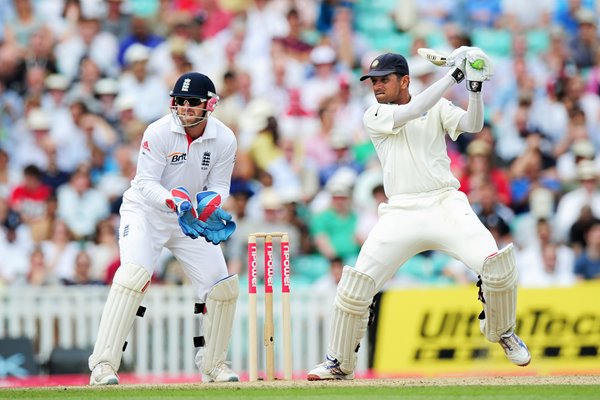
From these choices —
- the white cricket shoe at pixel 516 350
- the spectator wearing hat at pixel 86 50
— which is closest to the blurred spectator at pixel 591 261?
the white cricket shoe at pixel 516 350

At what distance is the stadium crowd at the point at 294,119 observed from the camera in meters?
13.2

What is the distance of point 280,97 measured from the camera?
48.8ft

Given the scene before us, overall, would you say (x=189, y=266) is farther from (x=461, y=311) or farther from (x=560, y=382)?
(x=461, y=311)

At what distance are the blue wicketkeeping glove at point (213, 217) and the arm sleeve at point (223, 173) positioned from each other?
257 millimetres

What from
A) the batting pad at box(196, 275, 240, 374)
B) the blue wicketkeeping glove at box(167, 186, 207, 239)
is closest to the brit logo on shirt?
the blue wicketkeeping glove at box(167, 186, 207, 239)

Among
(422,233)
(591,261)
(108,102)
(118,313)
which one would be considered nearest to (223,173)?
(118,313)

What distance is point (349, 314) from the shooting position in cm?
904

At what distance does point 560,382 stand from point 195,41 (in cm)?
779

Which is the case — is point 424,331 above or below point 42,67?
below

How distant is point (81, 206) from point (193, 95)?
16.4 ft

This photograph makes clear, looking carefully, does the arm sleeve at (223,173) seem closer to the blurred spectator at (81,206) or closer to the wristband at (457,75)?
the wristband at (457,75)

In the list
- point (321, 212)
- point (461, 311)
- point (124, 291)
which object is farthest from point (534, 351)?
point (124, 291)

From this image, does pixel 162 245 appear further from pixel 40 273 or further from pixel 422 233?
pixel 40 273

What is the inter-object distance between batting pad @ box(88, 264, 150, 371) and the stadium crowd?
3.78 metres
